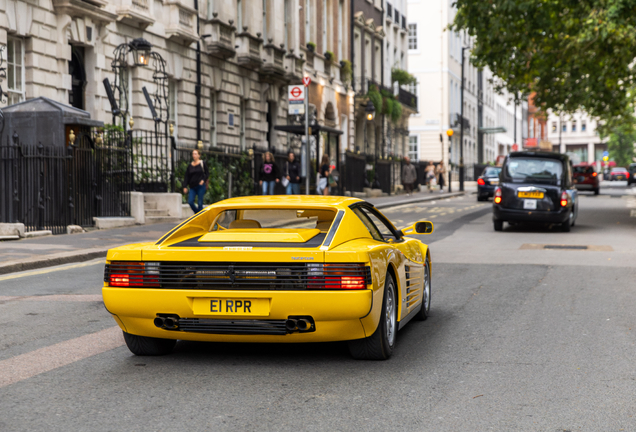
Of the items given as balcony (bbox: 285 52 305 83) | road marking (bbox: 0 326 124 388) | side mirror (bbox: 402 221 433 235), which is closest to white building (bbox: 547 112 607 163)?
balcony (bbox: 285 52 305 83)

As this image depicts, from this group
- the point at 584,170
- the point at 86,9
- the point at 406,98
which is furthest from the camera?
the point at 406,98

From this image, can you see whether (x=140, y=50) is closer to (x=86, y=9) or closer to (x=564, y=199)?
(x=86, y=9)

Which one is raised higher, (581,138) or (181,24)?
(581,138)

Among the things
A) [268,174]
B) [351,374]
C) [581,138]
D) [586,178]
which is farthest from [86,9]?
[581,138]

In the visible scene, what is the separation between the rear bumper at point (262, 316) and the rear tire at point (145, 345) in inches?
9.1

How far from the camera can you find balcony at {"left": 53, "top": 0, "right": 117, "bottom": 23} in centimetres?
1966

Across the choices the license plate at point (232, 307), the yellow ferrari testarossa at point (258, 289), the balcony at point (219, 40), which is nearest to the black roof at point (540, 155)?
the balcony at point (219, 40)

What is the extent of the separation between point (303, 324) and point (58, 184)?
39.5ft

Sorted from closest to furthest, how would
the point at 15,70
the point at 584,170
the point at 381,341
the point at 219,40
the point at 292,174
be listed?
the point at 381,341 < the point at 15,70 < the point at 292,174 < the point at 219,40 < the point at 584,170

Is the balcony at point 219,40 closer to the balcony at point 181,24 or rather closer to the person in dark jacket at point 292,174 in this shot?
the balcony at point 181,24

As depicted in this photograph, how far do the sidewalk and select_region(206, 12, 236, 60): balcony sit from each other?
10.4 meters

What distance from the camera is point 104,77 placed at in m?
21.7

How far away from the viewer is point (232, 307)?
555 centimetres

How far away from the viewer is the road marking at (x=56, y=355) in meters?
5.72
